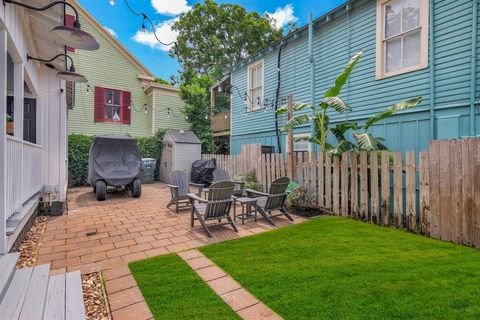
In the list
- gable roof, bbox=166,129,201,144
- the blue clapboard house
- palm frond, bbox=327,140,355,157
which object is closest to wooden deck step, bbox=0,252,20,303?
palm frond, bbox=327,140,355,157

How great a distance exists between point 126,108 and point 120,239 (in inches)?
463

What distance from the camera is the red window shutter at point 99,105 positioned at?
1372 centimetres

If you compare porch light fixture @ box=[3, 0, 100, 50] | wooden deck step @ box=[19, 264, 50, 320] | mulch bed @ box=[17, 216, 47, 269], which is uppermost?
porch light fixture @ box=[3, 0, 100, 50]

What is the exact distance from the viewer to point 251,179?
29.3 feet

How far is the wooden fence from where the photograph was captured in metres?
4.16

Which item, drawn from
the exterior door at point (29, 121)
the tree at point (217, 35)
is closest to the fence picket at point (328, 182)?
the exterior door at point (29, 121)

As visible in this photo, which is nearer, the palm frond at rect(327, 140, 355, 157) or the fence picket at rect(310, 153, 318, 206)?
the palm frond at rect(327, 140, 355, 157)

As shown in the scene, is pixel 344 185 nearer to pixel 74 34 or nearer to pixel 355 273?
pixel 355 273

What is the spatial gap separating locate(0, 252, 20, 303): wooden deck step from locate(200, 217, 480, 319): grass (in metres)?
2.18

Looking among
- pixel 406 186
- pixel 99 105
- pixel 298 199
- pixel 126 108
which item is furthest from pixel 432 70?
pixel 99 105

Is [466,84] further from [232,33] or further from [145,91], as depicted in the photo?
[232,33]

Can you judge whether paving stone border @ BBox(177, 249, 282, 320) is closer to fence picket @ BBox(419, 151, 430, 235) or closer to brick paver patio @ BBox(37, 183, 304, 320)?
brick paver patio @ BBox(37, 183, 304, 320)

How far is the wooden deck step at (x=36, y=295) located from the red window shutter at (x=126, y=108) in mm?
12758

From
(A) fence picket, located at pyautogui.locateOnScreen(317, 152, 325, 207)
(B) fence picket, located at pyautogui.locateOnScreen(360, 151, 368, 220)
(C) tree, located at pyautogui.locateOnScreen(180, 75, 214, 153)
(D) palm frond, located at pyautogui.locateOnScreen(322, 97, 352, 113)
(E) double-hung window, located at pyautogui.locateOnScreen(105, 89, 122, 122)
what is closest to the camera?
(B) fence picket, located at pyautogui.locateOnScreen(360, 151, 368, 220)
